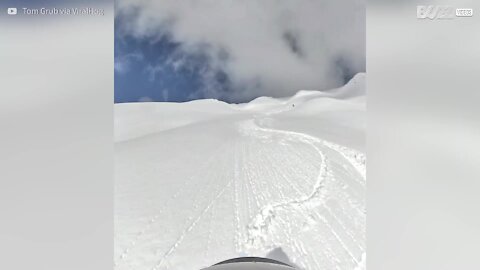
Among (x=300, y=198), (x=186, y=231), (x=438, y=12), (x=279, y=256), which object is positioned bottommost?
(x=279, y=256)

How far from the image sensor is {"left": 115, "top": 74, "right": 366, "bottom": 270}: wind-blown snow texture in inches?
96.2

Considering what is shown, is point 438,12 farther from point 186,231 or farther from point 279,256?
point 186,231

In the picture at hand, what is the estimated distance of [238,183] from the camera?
246 centimetres

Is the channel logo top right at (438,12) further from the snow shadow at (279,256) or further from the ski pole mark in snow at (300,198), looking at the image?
the snow shadow at (279,256)

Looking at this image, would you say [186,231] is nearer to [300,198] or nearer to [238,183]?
[238,183]

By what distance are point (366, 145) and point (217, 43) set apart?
1018 millimetres

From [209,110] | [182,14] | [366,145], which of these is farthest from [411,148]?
[182,14]

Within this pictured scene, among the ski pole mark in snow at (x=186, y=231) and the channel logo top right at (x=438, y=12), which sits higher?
the channel logo top right at (x=438, y=12)

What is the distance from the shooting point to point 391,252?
2.50 m

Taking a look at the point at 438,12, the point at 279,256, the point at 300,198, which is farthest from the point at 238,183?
the point at 438,12

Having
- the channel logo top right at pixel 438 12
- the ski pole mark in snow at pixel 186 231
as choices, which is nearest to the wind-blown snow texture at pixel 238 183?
the ski pole mark in snow at pixel 186 231

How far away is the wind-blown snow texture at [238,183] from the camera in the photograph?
2443 mm

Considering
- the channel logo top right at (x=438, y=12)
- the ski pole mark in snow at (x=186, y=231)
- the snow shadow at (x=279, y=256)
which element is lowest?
the snow shadow at (x=279, y=256)

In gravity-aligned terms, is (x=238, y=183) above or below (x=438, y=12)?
below
